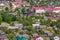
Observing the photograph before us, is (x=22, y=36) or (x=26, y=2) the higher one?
(x=22, y=36)

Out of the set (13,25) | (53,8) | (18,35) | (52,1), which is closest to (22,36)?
(18,35)

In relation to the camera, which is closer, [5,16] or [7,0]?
Answer: [5,16]

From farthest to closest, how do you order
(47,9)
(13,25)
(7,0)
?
(7,0) → (47,9) → (13,25)

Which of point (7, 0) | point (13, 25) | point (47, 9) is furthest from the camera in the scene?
point (7, 0)

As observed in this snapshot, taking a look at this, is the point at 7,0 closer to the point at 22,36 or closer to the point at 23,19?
the point at 23,19

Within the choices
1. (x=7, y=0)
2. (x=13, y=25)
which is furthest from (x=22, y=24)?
(x=7, y=0)

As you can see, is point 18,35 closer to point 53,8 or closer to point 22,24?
point 22,24

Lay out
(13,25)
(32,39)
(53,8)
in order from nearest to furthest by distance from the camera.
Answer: (32,39), (13,25), (53,8)

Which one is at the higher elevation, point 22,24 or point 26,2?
point 22,24

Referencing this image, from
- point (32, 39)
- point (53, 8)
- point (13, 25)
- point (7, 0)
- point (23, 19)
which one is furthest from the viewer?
point (7, 0)
